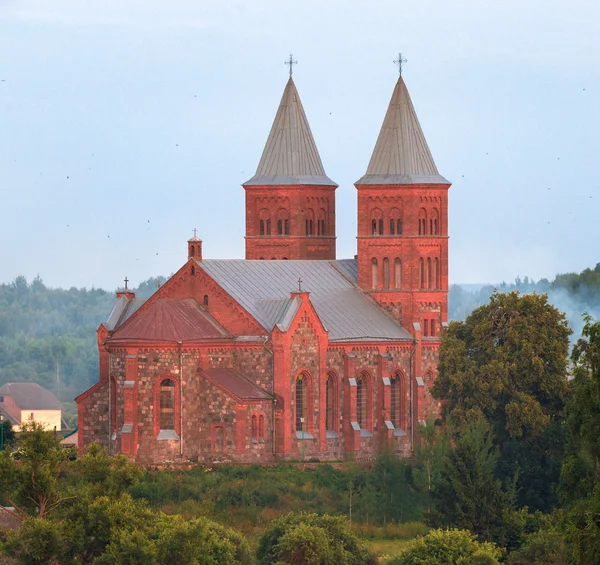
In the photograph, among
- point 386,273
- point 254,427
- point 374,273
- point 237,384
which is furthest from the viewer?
point 374,273

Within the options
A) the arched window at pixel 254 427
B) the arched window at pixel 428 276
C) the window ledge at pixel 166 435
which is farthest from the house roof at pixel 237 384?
the arched window at pixel 428 276

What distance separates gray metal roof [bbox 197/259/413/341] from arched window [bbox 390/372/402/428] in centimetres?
192

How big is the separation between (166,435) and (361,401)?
10829 mm

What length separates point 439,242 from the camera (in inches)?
4198

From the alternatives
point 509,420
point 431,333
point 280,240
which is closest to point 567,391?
point 509,420

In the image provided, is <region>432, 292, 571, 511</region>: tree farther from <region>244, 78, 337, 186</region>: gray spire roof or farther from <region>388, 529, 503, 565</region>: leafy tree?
<region>244, 78, 337, 186</region>: gray spire roof

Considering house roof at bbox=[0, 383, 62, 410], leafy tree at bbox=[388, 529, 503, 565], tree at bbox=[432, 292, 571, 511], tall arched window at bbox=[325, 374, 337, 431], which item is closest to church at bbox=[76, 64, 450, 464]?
tall arched window at bbox=[325, 374, 337, 431]

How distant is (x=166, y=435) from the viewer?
314ft

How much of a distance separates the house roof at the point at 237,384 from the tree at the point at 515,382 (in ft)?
25.6

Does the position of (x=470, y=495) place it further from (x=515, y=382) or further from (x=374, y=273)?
(x=374, y=273)

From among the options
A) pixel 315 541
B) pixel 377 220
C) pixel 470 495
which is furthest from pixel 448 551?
pixel 377 220

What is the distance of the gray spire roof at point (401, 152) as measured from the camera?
346 ft

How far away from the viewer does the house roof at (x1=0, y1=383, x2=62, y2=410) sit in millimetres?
162625

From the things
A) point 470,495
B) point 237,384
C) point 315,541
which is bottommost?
point 315,541
